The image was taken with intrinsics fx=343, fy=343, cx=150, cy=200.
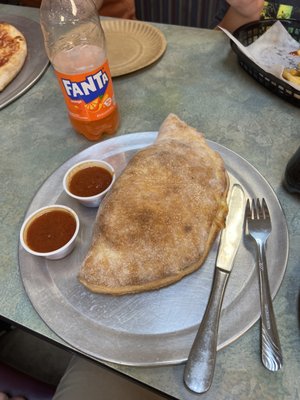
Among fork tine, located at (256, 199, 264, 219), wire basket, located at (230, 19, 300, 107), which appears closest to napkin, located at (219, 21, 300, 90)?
wire basket, located at (230, 19, 300, 107)

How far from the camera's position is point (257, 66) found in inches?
51.5

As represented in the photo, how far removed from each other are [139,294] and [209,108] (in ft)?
2.65

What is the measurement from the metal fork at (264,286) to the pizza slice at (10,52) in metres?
1.18

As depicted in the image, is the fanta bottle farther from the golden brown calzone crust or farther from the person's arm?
the person's arm

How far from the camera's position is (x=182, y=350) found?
730 millimetres

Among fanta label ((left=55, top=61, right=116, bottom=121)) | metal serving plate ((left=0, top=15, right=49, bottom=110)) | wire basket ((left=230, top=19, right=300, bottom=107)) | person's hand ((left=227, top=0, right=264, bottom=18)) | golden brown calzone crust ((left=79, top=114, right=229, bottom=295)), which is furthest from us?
person's hand ((left=227, top=0, right=264, bottom=18))

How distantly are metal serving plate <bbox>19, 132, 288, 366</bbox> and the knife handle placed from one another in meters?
0.03

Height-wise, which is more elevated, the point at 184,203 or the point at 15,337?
the point at 184,203

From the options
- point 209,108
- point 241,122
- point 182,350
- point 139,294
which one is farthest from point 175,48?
point 182,350

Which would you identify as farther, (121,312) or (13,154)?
(13,154)

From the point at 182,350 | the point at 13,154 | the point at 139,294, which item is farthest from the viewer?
the point at 13,154

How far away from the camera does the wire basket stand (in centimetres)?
126

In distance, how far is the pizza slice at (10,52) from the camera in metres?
1.50

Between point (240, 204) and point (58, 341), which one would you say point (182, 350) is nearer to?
point (58, 341)
